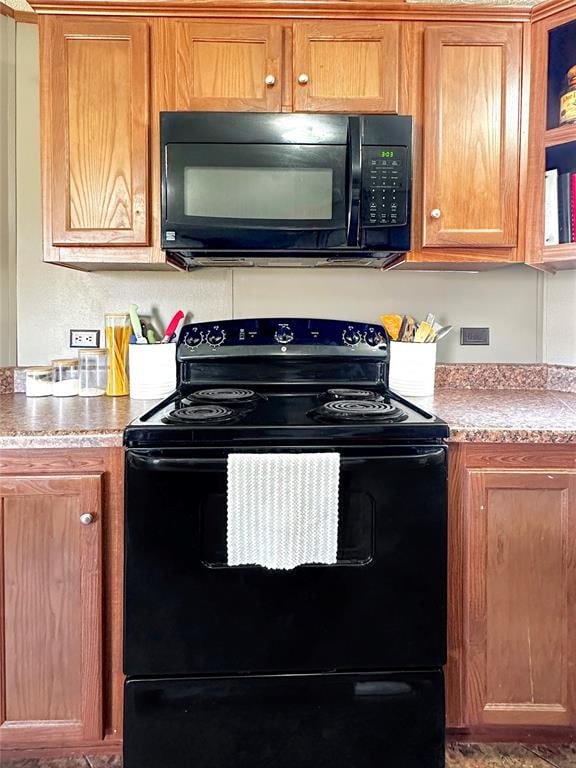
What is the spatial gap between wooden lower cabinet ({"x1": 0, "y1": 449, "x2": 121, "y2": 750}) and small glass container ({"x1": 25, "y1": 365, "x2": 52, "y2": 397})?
53cm

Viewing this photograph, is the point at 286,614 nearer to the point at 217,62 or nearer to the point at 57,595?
the point at 57,595

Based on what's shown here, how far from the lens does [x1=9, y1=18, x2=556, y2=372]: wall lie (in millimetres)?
1935

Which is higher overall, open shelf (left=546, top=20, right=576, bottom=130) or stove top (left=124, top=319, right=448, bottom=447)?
open shelf (left=546, top=20, right=576, bottom=130)

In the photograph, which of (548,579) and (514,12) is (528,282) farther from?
(548,579)

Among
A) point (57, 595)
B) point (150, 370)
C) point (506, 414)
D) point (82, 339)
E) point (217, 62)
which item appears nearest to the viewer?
point (57, 595)

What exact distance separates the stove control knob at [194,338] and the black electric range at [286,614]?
529 millimetres

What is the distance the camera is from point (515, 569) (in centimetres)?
135

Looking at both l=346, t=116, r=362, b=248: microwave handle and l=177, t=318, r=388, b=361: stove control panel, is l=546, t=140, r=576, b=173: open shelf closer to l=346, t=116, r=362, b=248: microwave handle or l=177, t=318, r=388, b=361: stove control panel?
l=346, t=116, r=362, b=248: microwave handle

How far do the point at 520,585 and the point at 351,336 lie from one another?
2.91 feet

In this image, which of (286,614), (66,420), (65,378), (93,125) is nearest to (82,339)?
(65,378)

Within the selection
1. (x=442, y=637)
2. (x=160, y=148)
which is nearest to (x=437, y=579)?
(x=442, y=637)

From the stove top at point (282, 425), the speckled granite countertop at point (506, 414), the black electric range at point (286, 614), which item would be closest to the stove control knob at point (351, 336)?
the speckled granite countertop at point (506, 414)

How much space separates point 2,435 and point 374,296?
128 centimetres

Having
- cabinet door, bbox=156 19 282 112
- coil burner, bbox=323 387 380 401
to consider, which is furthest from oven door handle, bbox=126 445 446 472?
cabinet door, bbox=156 19 282 112
